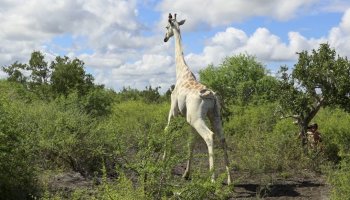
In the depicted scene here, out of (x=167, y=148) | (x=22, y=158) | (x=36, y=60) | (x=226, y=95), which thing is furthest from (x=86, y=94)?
(x=167, y=148)

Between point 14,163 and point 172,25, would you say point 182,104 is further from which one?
point 14,163

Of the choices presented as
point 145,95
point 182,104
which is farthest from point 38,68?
point 145,95

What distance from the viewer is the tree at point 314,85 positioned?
11.9m

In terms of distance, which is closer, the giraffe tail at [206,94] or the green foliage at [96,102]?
the giraffe tail at [206,94]

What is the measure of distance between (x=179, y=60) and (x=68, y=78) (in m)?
6.09

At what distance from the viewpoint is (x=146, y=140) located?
307 inches

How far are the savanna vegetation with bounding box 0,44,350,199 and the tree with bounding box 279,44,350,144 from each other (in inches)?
0.9

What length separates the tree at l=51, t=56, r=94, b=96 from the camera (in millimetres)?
16156

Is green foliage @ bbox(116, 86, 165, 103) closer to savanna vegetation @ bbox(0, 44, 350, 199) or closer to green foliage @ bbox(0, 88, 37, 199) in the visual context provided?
savanna vegetation @ bbox(0, 44, 350, 199)

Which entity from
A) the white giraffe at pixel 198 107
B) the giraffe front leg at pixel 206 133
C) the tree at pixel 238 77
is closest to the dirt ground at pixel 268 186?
the white giraffe at pixel 198 107

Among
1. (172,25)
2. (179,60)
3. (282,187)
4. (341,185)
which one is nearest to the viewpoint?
(341,185)

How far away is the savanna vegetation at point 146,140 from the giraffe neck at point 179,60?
1.22 meters

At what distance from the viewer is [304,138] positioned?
1228 cm

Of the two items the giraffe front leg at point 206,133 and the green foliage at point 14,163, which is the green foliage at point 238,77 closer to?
the giraffe front leg at point 206,133
